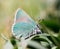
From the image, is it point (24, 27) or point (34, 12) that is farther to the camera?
point (34, 12)

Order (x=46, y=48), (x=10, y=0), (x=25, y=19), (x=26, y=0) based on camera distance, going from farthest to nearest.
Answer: (x=10, y=0), (x=26, y=0), (x=25, y=19), (x=46, y=48)

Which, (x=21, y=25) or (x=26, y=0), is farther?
(x=26, y=0)

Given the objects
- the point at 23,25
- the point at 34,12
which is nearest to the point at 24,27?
the point at 23,25

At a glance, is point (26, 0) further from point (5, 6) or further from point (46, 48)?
point (46, 48)

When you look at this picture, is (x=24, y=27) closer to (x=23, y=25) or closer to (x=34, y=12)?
(x=23, y=25)

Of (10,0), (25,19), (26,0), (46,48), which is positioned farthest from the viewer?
(10,0)

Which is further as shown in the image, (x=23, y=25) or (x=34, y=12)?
(x=34, y=12)

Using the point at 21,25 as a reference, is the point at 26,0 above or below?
above

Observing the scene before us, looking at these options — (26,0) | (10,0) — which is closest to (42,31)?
(26,0)
